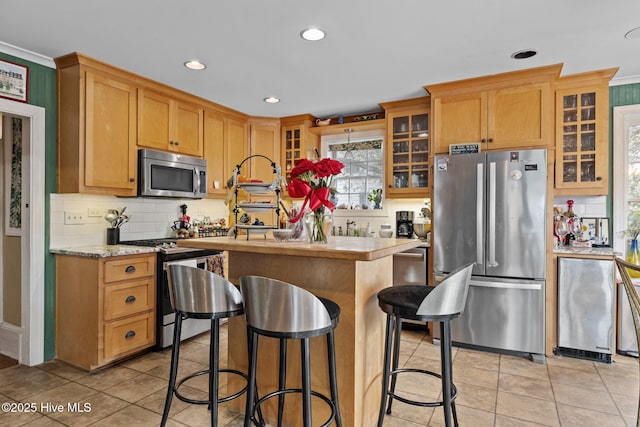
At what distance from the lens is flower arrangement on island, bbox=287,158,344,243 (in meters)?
1.85

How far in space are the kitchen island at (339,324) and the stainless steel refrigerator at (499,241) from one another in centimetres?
139

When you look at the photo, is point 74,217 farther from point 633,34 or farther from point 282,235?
point 633,34

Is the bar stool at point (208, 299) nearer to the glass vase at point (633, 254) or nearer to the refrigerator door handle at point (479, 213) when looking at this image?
the refrigerator door handle at point (479, 213)

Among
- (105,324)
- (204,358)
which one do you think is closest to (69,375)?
(105,324)

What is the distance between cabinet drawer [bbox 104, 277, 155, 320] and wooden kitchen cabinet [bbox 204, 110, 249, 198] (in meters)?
1.39

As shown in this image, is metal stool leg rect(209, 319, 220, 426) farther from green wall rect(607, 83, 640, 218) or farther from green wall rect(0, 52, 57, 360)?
green wall rect(607, 83, 640, 218)

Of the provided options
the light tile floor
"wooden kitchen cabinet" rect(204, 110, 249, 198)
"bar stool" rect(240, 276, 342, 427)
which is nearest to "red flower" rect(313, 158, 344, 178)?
"bar stool" rect(240, 276, 342, 427)

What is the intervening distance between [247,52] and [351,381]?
2397 mm

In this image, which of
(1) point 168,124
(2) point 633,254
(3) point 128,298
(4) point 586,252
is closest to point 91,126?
(1) point 168,124

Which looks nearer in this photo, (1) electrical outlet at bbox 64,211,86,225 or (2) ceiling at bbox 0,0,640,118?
(2) ceiling at bbox 0,0,640,118

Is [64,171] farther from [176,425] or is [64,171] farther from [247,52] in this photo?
[176,425]

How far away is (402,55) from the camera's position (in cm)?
282

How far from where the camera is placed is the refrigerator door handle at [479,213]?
318 cm

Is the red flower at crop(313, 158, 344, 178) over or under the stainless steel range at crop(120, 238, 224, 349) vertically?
over
